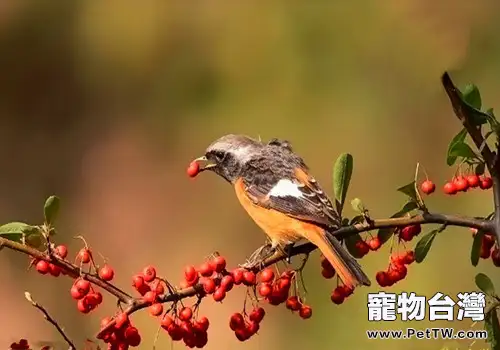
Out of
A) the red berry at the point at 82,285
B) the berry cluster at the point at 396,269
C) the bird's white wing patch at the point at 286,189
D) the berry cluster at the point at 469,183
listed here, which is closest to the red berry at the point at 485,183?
the berry cluster at the point at 469,183

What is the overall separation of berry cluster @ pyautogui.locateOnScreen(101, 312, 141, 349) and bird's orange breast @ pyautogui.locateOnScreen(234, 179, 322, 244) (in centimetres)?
25

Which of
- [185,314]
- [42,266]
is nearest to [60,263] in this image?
[42,266]

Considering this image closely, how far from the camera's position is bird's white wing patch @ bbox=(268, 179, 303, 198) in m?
0.89

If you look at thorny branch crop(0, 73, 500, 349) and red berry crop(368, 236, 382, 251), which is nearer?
thorny branch crop(0, 73, 500, 349)

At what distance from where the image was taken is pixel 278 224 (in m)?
0.89

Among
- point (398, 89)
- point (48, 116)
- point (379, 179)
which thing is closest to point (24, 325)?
point (48, 116)

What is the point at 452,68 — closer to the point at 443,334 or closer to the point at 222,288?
the point at 443,334

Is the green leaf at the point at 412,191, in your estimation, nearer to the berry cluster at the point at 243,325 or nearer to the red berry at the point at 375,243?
the red berry at the point at 375,243

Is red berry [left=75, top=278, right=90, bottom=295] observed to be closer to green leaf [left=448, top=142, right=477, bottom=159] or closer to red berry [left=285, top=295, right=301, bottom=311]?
red berry [left=285, top=295, right=301, bottom=311]

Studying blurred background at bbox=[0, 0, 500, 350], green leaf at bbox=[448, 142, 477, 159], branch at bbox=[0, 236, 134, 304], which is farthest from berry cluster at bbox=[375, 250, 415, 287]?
blurred background at bbox=[0, 0, 500, 350]

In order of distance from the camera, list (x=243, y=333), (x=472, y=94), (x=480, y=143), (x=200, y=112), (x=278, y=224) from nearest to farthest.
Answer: (x=480, y=143)
(x=472, y=94)
(x=243, y=333)
(x=278, y=224)
(x=200, y=112)

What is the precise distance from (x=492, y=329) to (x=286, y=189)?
0.38m

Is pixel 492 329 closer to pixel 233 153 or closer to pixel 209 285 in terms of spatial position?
pixel 209 285

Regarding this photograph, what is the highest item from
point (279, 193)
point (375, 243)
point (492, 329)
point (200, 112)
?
point (200, 112)
